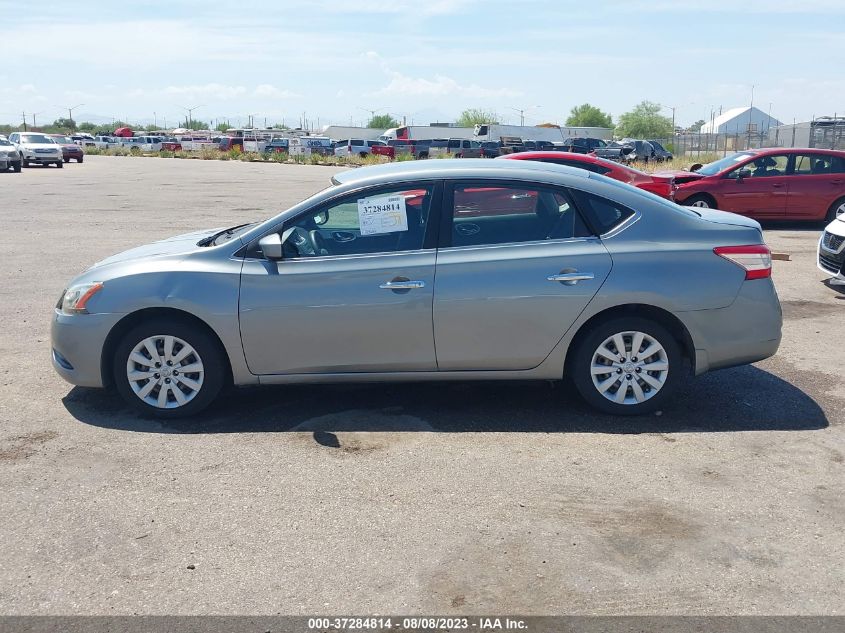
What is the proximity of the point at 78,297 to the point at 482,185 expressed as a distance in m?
2.88

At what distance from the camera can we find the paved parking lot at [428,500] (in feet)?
13.1

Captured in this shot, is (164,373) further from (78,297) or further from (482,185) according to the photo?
(482,185)

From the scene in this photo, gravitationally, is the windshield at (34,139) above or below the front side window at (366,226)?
above

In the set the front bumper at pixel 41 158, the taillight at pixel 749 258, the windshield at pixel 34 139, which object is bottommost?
the front bumper at pixel 41 158

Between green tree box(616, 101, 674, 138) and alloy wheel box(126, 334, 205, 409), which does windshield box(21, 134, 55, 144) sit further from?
green tree box(616, 101, 674, 138)

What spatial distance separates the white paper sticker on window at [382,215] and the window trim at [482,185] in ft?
0.87

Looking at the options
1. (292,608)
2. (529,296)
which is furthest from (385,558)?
(529,296)

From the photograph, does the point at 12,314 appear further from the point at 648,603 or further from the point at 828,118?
the point at 828,118

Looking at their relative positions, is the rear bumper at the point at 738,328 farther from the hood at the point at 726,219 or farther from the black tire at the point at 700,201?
the black tire at the point at 700,201

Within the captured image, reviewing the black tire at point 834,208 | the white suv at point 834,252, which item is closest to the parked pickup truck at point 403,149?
the black tire at point 834,208

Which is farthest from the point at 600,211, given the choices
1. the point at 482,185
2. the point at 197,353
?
the point at 197,353

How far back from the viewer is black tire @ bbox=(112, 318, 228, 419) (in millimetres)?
6094

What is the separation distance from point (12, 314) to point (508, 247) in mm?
5839

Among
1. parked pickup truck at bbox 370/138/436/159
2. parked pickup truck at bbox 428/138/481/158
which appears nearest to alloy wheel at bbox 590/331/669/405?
parked pickup truck at bbox 370/138/436/159
